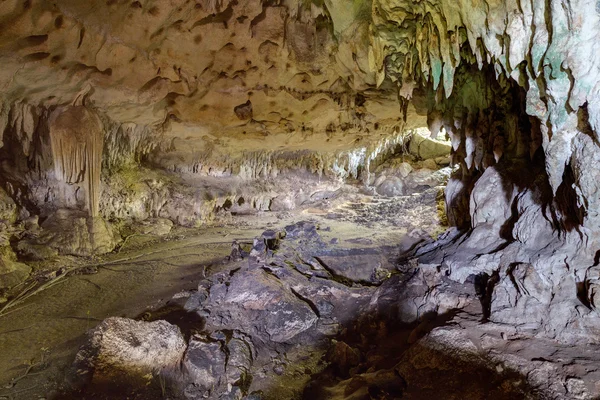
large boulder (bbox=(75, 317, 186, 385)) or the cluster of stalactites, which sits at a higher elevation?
the cluster of stalactites

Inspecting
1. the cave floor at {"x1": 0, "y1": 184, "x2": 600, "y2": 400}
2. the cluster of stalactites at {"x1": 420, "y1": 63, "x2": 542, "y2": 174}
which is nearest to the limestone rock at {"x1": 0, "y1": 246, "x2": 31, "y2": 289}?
the cave floor at {"x1": 0, "y1": 184, "x2": 600, "y2": 400}

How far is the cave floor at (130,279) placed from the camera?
364 centimetres

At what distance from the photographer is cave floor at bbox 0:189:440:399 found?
3641 millimetres

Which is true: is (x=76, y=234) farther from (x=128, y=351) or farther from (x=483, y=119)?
(x=483, y=119)

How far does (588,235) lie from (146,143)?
10.2 m

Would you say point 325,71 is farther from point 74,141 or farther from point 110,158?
point 110,158

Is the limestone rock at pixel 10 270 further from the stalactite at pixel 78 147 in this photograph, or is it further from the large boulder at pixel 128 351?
the large boulder at pixel 128 351

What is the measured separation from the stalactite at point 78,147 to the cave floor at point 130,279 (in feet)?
5.76

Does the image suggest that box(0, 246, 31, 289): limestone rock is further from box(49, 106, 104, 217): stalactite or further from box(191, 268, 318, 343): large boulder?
box(191, 268, 318, 343): large boulder

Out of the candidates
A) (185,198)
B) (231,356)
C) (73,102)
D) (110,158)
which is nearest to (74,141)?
(73,102)

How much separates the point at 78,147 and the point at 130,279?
3.45 meters

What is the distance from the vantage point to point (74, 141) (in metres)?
7.25

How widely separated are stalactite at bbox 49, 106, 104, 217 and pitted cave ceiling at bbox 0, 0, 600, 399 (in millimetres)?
35

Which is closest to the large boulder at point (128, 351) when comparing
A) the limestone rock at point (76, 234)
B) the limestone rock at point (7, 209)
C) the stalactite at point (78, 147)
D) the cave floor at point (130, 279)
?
the cave floor at point (130, 279)
